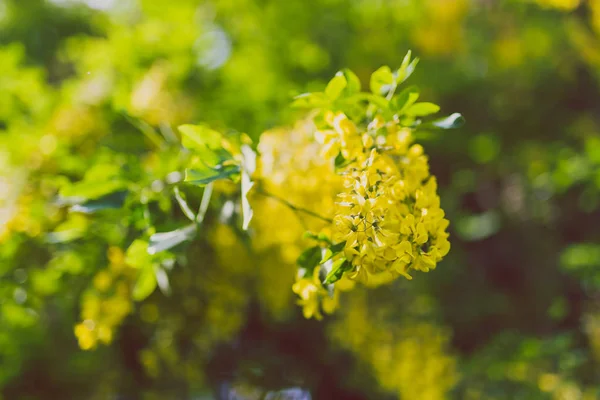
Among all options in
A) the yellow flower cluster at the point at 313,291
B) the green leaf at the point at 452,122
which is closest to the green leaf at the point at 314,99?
the green leaf at the point at 452,122

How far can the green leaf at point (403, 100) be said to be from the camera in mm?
1003

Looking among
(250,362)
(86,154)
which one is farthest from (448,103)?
(86,154)

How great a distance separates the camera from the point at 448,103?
3156mm

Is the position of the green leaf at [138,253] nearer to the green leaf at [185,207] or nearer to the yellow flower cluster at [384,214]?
the green leaf at [185,207]

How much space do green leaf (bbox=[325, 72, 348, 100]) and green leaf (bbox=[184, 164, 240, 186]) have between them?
0.72ft

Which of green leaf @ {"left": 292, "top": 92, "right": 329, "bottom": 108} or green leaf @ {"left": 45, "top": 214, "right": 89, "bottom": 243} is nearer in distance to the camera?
green leaf @ {"left": 292, "top": 92, "right": 329, "bottom": 108}

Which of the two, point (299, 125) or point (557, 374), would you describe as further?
point (557, 374)

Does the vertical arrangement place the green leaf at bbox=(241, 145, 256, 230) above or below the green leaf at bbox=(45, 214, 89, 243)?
above

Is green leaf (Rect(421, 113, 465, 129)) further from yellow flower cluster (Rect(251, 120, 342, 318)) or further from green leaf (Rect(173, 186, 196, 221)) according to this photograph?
green leaf (Rect(173, 186, 196, 221))

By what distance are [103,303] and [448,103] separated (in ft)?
7.64

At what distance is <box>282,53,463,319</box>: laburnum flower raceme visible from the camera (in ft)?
2.75

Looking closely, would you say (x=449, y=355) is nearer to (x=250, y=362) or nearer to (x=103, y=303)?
(x=250, y=362)

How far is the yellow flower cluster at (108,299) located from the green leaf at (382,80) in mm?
831

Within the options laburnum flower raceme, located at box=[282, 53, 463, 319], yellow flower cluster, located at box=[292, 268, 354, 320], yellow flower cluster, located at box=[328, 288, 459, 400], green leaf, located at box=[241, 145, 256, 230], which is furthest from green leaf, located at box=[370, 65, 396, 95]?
yellow flower cluster, located at box=[328, 288, 459, 400]
